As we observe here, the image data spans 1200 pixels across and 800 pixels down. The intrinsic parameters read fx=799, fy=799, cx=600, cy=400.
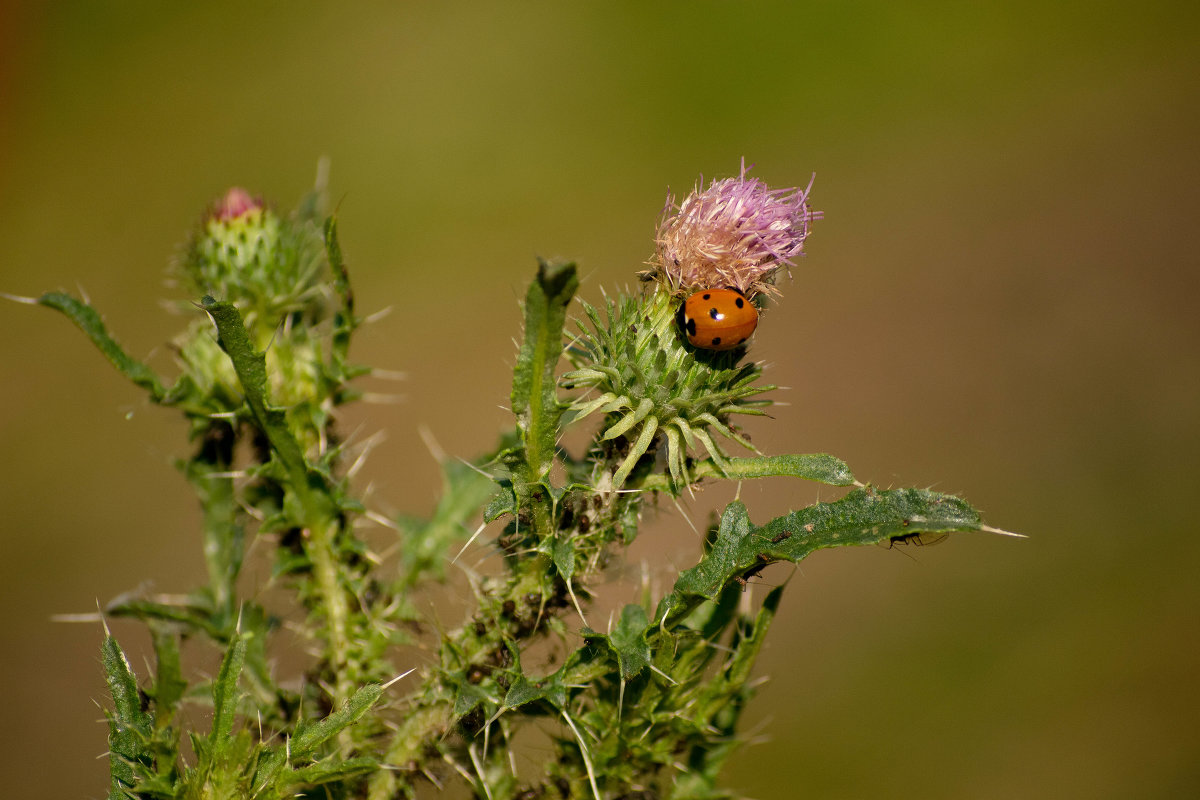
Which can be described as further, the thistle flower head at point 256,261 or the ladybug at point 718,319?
the thistle flower head at point 256,261

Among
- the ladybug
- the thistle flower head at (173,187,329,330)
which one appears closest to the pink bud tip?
the thistle flower head at (173,187,329,330)

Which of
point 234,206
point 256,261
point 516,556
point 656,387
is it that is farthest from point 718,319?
point 234,206

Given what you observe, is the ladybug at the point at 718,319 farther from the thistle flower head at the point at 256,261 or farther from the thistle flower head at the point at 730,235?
the thistle flower head at the point at 256,261

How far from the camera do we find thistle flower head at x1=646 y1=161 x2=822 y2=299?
2127 millimetres

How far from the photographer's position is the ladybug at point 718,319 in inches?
76.8

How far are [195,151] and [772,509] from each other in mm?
7817

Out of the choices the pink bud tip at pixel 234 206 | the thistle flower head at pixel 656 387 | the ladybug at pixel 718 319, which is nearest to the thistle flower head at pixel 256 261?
the pink bud tip at pixel 234 206

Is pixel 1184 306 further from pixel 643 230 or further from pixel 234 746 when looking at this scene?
pixel 234 746

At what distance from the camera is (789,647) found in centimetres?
670

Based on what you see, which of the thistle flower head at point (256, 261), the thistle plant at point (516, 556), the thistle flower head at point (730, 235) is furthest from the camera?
the thistle flower head at point (256, 261)

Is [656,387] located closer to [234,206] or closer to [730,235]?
[730,235]

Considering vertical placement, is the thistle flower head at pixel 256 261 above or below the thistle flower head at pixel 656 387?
above

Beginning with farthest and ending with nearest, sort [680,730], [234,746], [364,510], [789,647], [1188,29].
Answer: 1. [1188,29]
2. [789,647]
3. [364,510]
4. [680,730]
5. [234,746]

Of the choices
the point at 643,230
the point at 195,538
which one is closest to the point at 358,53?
the point at 643,230
